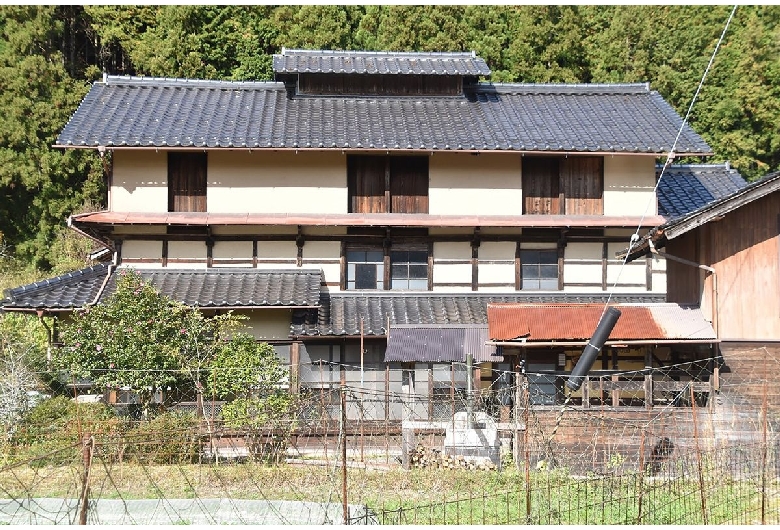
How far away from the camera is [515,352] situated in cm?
1803

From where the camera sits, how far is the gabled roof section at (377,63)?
20.5m

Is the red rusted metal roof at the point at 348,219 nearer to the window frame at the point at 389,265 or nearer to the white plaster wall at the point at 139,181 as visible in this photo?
the white plaster wall at the point at 139,181

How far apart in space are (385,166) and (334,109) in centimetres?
221

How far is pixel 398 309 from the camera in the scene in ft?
60.5

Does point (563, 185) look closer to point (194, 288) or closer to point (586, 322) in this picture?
point (586, 322)

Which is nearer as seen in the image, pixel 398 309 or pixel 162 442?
pixel 162 442

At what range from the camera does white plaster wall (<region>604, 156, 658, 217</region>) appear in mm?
19516

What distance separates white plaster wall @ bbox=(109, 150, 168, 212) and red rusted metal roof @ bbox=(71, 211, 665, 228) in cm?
35

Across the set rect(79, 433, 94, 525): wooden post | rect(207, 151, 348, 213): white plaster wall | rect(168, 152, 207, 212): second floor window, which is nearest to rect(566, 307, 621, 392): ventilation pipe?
rect(207, 151, 348, 213): white plaster wall

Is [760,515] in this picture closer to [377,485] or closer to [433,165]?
[377,485]

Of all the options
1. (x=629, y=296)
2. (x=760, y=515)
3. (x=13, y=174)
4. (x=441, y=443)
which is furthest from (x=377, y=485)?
(x=13, y=174)

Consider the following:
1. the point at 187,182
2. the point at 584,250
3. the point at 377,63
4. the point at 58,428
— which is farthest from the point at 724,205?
the point at 58,428

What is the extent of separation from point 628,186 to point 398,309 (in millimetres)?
6130

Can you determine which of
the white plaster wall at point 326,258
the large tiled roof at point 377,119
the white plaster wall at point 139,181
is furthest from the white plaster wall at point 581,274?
the white plaster wall at point 139,181
